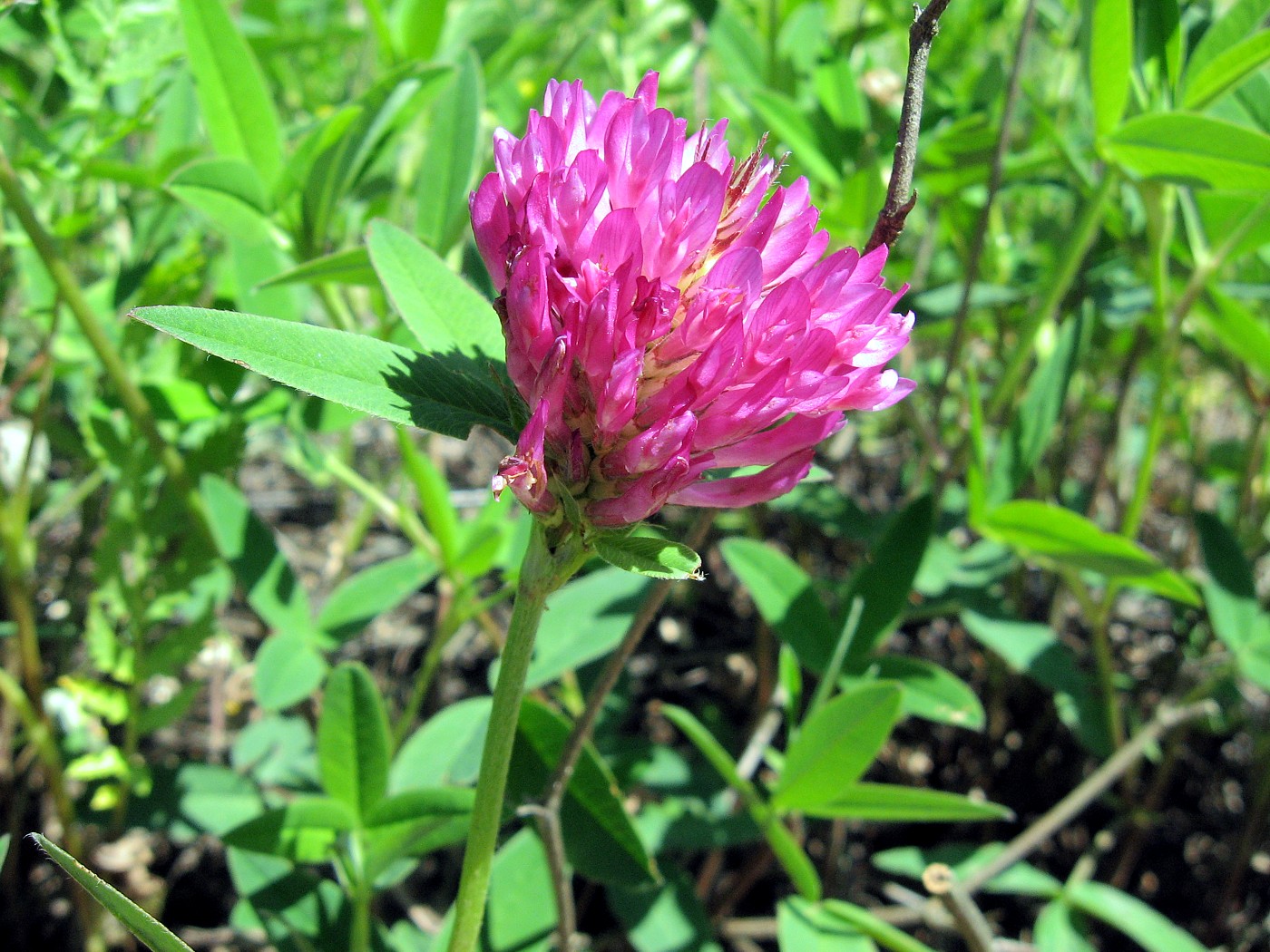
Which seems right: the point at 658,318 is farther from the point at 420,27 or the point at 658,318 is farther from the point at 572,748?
the point at 420,27

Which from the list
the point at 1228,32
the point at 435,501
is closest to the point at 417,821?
the point at 435,501

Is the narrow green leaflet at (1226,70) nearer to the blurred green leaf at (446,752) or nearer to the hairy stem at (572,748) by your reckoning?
the hairy stem at (572,748)

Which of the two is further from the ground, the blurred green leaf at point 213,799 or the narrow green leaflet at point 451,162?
the narrow green leaflet at point 451,162

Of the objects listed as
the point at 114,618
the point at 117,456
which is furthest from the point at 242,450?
the point at 114,618

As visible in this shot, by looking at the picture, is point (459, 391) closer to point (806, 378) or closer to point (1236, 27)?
point (806, 378)

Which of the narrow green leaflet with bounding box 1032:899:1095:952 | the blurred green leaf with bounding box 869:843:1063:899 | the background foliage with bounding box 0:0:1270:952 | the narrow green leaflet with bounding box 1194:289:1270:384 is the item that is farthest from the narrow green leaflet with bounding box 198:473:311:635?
the narrow green leaflet with bounding box 1194:289:1270:384

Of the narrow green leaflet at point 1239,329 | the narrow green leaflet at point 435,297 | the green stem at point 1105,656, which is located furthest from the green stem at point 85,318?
the narrow green leaflet at point 1239,329
